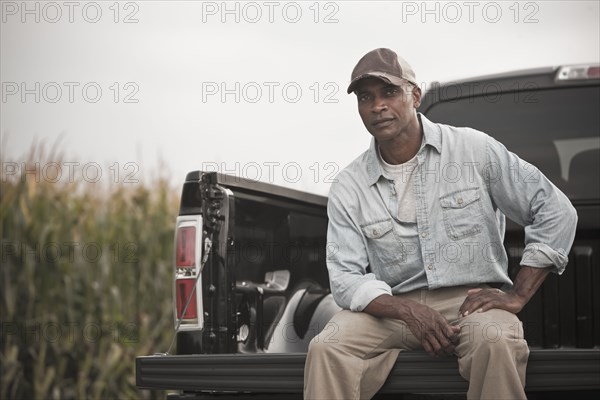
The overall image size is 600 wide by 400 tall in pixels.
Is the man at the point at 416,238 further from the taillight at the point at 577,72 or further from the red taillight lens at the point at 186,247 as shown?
the taillight at the point at 577,72

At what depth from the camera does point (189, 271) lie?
434 cm

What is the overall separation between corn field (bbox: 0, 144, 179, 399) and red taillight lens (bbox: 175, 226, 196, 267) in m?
4.23

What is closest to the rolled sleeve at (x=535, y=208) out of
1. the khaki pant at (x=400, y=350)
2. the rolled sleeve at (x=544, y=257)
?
the rolled sleeve at (x=544, y=257)

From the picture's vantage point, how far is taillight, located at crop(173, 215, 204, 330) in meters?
4.30

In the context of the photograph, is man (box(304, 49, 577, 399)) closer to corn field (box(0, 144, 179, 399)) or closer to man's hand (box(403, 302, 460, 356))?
man's hand (box(403, 302, 460, 356))

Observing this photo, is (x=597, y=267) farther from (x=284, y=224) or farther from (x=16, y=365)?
(x=16, y=365)

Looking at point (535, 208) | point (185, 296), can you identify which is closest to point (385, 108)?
point (535, 208)

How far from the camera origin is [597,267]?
178 inches

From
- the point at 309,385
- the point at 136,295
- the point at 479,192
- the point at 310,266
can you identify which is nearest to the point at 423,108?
the point at 310,266

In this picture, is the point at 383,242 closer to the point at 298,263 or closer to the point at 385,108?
the point at 385,108

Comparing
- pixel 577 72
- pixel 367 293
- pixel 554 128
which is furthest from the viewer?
pixel 554 128

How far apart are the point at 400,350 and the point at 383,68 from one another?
1058mm

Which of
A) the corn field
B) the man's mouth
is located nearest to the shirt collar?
the man's mouth

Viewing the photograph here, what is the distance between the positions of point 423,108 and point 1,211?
431cm
